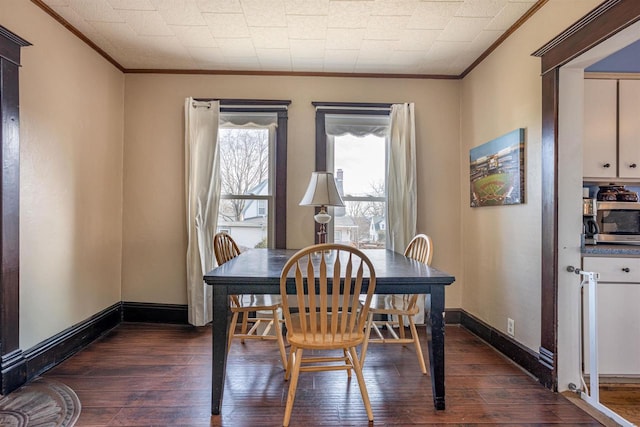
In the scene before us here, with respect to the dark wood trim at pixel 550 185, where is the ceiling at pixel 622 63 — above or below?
above

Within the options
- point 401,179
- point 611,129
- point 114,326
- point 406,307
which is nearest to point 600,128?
point 611,129

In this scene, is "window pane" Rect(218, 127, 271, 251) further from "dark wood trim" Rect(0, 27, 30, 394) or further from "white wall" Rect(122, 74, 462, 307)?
"dark wood trim" Rect(0, 27, 30, 394)

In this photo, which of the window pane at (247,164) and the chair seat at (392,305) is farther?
the window pane at (247,164)

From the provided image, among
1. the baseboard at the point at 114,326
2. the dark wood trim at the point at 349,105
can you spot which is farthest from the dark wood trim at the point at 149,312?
the dark wood trim at the point at 349,105

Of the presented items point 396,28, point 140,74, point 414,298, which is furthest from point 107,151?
point 414,298

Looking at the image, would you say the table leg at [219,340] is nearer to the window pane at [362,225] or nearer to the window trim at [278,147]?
the window trim at [278,147]

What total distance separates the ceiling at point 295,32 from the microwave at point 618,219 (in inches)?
59.0

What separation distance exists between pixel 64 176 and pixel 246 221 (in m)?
1.50

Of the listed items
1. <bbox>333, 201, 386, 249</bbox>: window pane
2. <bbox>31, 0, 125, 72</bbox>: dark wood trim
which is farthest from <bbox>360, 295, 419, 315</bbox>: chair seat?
<bbox>31, 0, 125, 72</bbox>: dark wood trim

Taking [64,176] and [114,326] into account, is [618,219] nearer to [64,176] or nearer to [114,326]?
[64,176]

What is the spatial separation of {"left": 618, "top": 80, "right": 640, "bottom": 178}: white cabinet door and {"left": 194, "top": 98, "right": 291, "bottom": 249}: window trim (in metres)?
2.62

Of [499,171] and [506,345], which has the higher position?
[499,171]

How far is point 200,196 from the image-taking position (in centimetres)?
326

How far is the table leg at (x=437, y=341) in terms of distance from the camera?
187 centimetres
